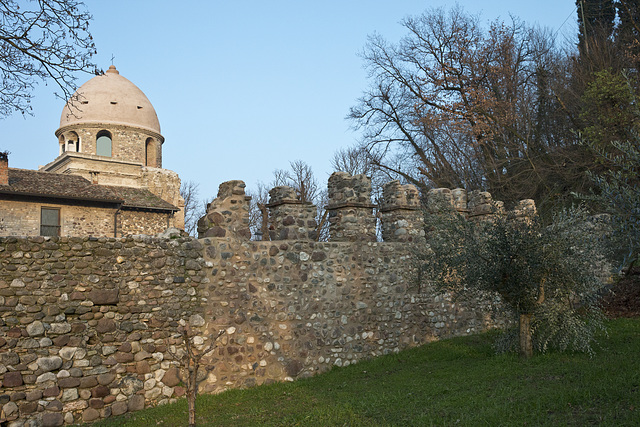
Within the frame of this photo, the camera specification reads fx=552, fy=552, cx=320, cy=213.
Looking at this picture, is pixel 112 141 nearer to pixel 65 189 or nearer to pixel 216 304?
pixel 65 189

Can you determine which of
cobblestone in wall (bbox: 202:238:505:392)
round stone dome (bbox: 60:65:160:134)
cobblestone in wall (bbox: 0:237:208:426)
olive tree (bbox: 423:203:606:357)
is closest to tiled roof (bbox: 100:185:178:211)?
round stone dome (bbox: 60:65:160:134)

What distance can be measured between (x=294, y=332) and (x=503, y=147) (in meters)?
15.8

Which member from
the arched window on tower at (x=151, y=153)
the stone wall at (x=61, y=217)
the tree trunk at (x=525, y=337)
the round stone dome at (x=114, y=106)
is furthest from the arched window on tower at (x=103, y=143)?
the tree trunk at (x=525, y=337)

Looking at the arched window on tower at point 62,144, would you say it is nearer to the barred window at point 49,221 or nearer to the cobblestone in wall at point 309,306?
the barred window at point 49,221

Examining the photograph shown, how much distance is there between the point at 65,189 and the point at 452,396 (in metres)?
21.3

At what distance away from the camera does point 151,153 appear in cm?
3381

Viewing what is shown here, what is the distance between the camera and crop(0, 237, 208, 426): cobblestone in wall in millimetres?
6996

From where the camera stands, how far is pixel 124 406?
24.9ft

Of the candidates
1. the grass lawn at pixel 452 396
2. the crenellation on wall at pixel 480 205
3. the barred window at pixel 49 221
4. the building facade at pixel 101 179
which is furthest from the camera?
the barred window at pixel 49 221

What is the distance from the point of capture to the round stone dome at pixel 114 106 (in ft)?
103

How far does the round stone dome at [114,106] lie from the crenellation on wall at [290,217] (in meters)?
24.7

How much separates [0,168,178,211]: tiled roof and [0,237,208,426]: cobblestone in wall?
53.5 feet

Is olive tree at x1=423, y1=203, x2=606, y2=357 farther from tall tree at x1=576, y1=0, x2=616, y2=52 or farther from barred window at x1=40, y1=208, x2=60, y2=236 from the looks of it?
barred window at x1=40, y1=208, x2=60, y2=236

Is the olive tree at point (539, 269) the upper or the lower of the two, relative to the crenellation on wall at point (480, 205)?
lower
